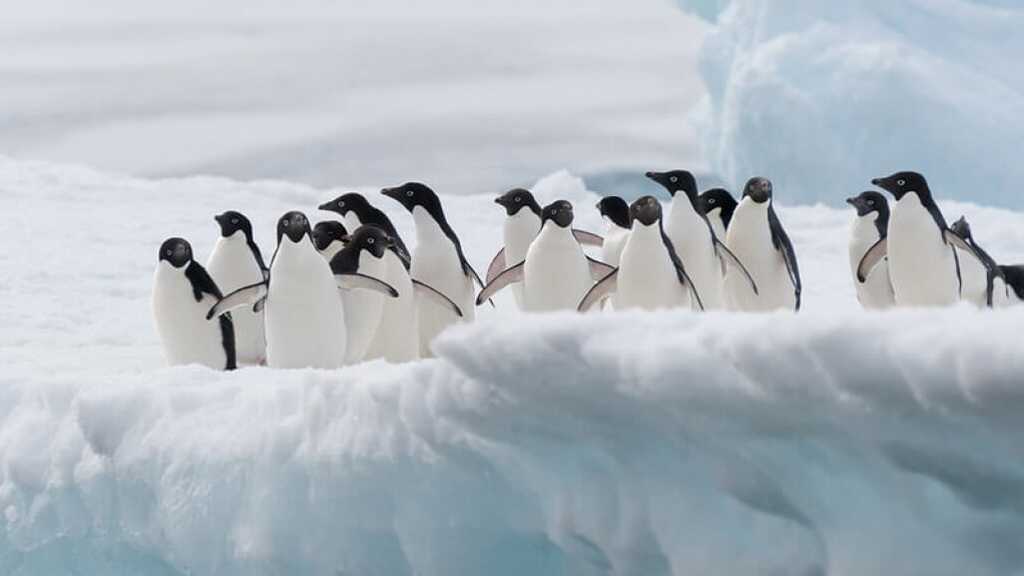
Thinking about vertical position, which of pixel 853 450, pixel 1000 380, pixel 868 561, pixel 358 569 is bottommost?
pixel 358 569

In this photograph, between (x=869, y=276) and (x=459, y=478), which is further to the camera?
(x=869, y=276)

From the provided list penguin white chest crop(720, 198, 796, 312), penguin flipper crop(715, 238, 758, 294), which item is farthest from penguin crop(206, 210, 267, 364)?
penguin white chest crop(720, 198, 796, 312)

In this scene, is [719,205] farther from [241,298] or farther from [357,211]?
[241,298]

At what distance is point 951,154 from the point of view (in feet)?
58.2

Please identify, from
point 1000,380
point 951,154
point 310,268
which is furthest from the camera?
point 951,154

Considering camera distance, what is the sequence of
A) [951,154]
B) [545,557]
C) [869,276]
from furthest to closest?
[951,154] → [869,276] → [545,557]

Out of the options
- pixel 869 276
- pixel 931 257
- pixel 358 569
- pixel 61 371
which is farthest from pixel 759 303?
pixel 358 569

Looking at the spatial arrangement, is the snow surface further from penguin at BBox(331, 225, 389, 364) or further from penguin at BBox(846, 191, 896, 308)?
penguin at BBox(846, 191, 896, 308)

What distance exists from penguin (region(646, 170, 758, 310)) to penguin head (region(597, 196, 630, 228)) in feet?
1.96

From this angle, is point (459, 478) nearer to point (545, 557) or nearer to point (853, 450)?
point (545, 557)

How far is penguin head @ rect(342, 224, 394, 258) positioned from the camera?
734 cm

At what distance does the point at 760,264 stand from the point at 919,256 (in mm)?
1247

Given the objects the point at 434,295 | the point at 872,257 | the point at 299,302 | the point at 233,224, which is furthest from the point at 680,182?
the point at 299,302

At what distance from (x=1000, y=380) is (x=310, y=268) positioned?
155 inches
